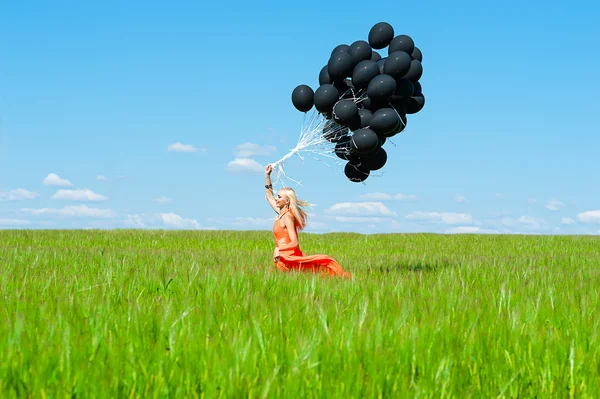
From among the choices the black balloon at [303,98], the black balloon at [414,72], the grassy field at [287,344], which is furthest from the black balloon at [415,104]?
the grassy field at [287,344]

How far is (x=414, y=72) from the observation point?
Result: 24.6ft

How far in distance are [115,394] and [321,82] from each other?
20.1 ft

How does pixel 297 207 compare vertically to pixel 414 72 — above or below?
below

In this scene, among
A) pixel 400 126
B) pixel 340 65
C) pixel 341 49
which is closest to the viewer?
pixel 340 65

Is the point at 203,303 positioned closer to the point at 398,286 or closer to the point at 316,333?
the point at 316,333

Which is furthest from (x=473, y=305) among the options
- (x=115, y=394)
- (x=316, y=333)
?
(x=115, y=394)

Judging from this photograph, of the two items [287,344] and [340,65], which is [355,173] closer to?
→ [340,65]

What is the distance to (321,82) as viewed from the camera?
7.98 meters

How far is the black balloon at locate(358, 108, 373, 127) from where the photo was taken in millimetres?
7277

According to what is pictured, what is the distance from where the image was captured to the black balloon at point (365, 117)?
728 centimetres

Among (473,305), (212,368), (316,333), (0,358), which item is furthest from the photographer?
(473,305)

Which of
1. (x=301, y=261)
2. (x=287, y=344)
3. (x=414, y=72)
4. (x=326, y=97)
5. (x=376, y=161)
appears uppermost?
(x=414, y=72)

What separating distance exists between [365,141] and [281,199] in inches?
71.6

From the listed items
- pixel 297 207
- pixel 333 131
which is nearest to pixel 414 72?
pixel 333 131
